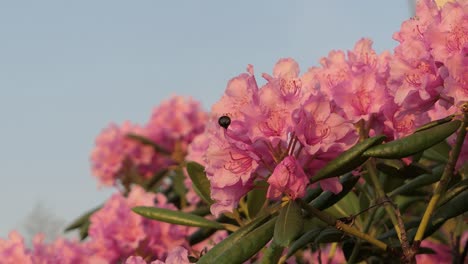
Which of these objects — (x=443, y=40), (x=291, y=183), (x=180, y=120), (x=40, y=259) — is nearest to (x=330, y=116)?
(x=291, y=183)

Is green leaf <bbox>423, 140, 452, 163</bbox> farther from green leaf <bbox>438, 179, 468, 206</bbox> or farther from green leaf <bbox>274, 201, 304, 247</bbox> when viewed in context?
green leaf <bbox>274, 201, 304, 247</bbox>

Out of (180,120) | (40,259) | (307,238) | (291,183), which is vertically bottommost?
(307,238)

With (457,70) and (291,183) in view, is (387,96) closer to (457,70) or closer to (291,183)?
(457,70)

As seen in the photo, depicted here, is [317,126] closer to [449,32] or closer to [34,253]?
[449,32]

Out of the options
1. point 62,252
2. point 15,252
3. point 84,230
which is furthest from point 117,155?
point 15,252

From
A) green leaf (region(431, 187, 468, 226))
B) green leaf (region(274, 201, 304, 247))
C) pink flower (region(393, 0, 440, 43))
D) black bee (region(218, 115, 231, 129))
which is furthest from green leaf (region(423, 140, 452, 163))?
black bee (region(218, 115, 231, 129))

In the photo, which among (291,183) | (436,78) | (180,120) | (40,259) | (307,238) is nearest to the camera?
(291,183)
